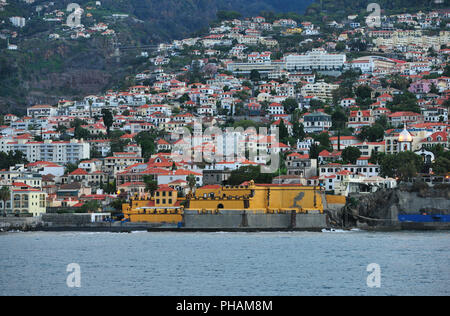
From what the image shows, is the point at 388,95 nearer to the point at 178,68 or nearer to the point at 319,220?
the point at 178,68

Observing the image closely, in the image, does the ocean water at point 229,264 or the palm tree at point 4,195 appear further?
the palm tree at point 4,195

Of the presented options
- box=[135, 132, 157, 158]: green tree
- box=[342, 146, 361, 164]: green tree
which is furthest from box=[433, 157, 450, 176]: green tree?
box=[135, 132, 157, 158]: green tree

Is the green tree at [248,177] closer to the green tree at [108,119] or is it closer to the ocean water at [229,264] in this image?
the ocean water at [229,264]

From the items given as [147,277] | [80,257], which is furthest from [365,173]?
[147,277]

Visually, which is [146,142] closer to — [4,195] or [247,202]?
[4,195]

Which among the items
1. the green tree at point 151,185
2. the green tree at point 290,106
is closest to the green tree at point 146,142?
the green tree at point 151,185

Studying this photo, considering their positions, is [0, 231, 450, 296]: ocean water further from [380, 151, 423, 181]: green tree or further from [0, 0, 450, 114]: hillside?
[0, 0, 450, 114]: hillside

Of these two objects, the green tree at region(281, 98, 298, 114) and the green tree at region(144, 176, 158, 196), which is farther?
the green tree at region(281, 98, 298, 114)

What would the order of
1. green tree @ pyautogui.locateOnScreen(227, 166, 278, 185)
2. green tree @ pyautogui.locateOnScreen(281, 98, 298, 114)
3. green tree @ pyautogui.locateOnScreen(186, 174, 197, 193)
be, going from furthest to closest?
1. green tree @ pyautogui.locateOnScreen(281, 98, 298, 114)
2. green tree @ pyautogui.locateOnScreen(227, 166, 278, 185)
3. green tree @ pyautogui.locateOnScreen(186, 174, 197, 193)

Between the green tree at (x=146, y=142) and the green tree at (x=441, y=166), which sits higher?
the green tree at (x=146, y=142)

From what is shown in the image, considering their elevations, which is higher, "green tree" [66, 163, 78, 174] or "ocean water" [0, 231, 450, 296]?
"green tree" [66, 163, 78, 174]
